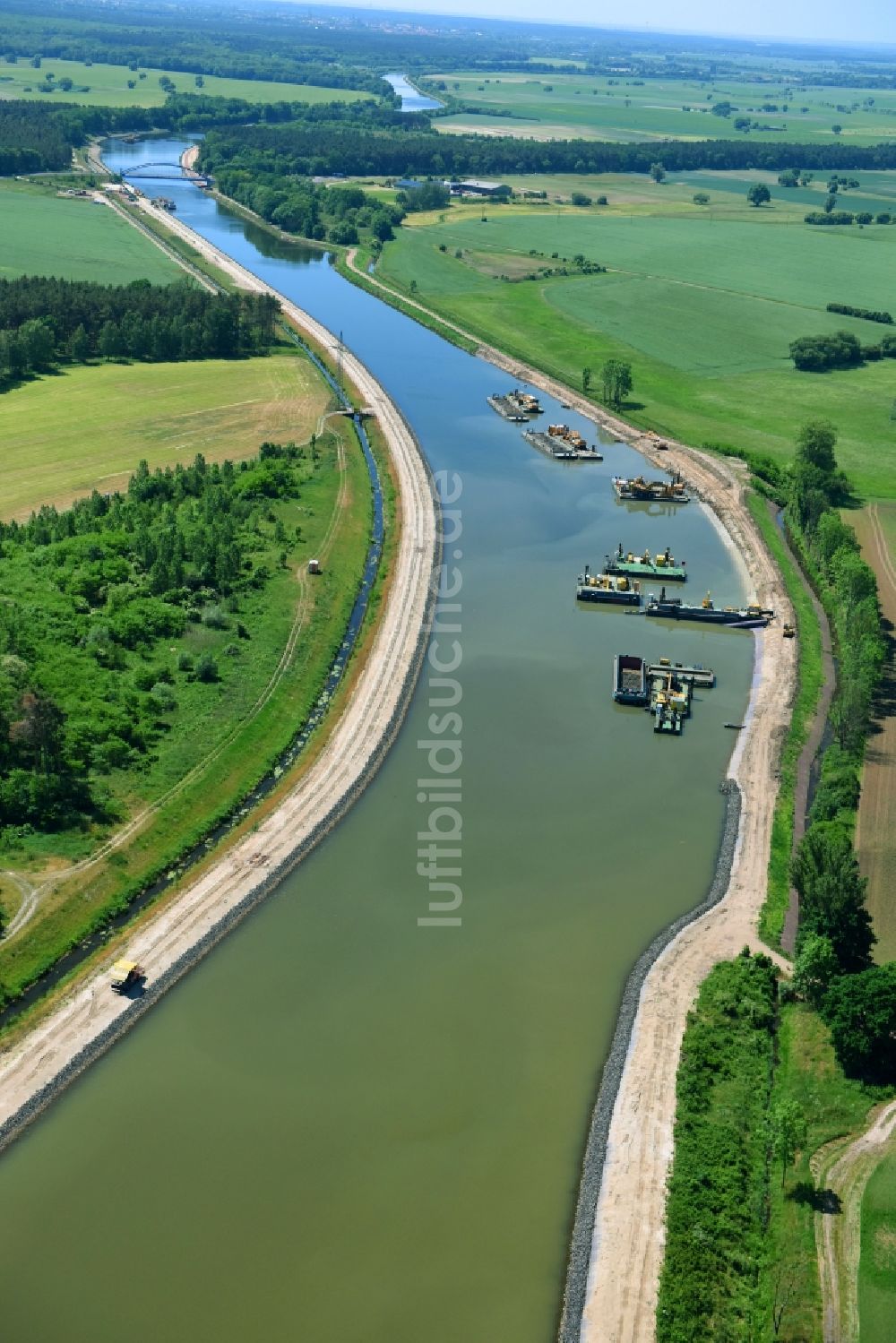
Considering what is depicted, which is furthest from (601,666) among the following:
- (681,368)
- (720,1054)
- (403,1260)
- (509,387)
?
(681,368)

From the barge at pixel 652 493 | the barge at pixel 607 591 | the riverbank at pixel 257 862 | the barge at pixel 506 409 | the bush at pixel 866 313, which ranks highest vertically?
the bush at pixel 866 313

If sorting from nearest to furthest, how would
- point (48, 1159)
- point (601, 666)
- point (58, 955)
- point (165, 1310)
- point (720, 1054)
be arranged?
point (165, 1310) < point (48, 1159) < point (720, 1054) < point (58, 955) < point (601, 666)

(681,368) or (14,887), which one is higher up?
(681,368)

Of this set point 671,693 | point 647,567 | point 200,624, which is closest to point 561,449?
point 647,567

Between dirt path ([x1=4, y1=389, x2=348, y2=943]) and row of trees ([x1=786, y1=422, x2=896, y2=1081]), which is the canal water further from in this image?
dirt path ([x1=4, y1=389, x2=348, y2=943])

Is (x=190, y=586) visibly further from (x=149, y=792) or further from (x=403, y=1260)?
(x=403, y=1260)

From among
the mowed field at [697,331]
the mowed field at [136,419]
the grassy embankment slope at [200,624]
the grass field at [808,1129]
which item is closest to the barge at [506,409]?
the mowed field at [697,331]

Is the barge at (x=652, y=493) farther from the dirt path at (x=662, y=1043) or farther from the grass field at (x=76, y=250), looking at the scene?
the grass field at (x=76, y=250)
